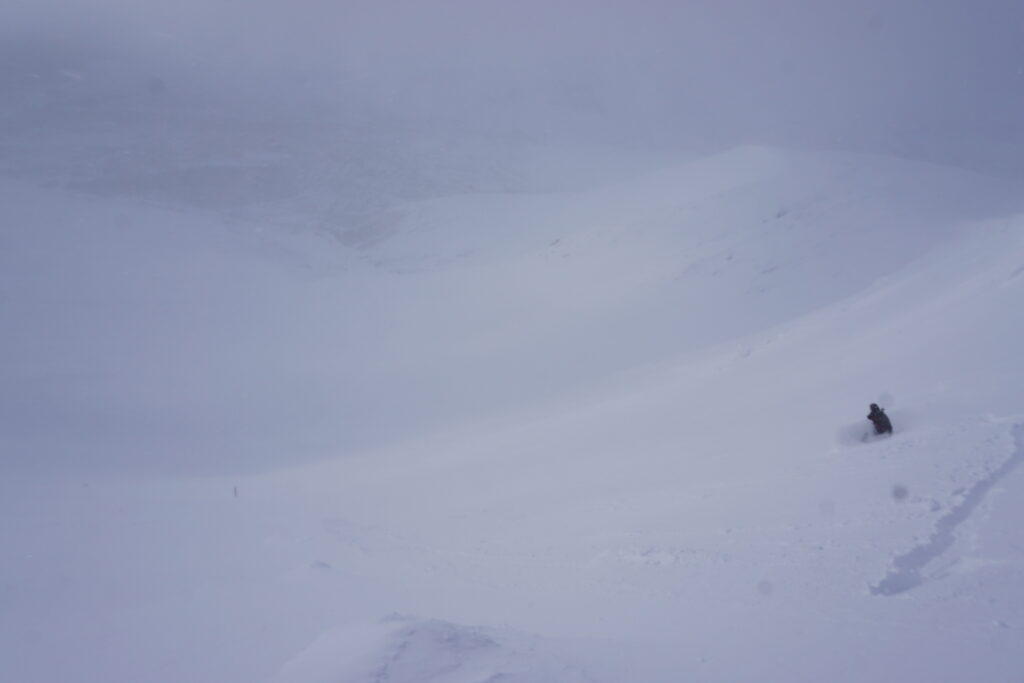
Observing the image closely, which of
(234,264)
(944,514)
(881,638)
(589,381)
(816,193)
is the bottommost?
(881,638)

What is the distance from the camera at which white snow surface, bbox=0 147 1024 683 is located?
517cm

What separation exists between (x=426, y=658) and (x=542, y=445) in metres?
10.6

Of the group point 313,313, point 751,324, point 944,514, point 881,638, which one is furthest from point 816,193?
point 881,638

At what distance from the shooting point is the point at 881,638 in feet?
14.8

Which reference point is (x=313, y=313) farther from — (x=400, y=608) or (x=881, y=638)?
(x=881, y=638)

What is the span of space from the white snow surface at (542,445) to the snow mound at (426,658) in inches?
1.0

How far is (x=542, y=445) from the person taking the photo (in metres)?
14.8

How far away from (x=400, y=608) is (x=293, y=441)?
13721 millimetres

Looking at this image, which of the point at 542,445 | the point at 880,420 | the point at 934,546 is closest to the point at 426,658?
the point at 934,546

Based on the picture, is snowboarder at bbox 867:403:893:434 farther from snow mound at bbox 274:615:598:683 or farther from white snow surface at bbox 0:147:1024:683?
snow mound at bbox 274:615:598:683

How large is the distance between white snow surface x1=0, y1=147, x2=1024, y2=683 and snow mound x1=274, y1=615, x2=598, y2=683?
25 mm

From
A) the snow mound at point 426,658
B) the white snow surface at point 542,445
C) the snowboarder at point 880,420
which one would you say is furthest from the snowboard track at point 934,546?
the snow mound at point 426,658

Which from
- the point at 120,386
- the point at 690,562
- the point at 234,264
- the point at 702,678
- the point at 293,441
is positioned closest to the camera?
the point at 702,678

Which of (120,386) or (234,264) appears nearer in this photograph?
(120,386)
